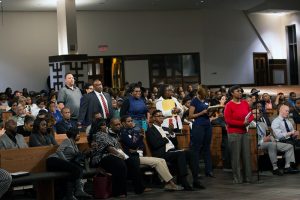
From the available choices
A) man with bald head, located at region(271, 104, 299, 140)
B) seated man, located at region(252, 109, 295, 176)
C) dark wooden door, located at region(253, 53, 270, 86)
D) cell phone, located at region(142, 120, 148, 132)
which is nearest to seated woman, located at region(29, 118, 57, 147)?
cell phone, located at region(142, 120, 148, 132)

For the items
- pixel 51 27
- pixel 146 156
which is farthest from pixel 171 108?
pixel 51 27

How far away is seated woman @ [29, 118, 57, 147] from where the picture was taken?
28.5 ft

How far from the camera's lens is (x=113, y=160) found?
28.5 ft

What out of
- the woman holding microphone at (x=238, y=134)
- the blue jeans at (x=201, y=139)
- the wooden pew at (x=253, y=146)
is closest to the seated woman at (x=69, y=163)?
the blue jeans at (x=201, y=139)

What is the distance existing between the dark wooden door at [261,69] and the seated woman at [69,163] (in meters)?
20.4

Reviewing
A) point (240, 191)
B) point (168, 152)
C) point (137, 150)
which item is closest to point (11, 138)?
point (137, 150)

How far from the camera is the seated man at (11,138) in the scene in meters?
8.43

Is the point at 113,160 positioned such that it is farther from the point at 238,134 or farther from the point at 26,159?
the point at 238,134

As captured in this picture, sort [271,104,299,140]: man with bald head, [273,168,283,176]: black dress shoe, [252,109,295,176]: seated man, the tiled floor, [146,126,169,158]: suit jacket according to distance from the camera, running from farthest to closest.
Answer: [271,104,299,140]: man with bald head
[252,109,295,176]: seated man
[273,168,283,176]: black dress shoe
[146,126,169,158]: suit jacket
the tiled floor

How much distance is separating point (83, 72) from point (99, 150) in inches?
458

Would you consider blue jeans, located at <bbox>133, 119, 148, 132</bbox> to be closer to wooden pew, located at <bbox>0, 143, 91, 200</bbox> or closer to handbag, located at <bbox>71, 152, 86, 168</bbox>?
handbag, located at <bbox>71, 152, 86, 168</bbox>

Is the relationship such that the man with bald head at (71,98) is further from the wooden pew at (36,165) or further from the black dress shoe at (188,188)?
the black dress shoe at (188,188)

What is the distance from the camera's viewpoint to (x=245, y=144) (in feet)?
31.4

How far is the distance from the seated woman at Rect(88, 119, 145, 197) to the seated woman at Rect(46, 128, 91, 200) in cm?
41
